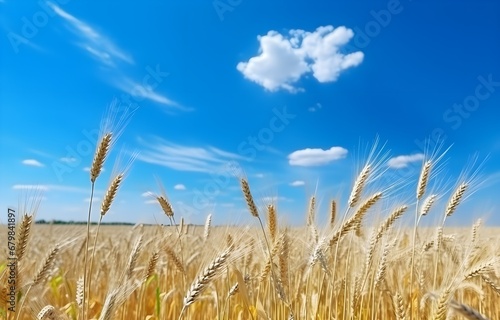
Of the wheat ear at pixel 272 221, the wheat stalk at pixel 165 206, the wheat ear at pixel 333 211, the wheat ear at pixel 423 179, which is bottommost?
the wheat ear at pixel 272 221

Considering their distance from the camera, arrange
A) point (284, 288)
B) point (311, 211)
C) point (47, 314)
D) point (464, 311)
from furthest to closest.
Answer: point (311, 211), point (284, 288), point (47, 314), point (464, 311)

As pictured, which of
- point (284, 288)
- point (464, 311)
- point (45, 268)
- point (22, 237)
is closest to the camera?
point (464, 311)

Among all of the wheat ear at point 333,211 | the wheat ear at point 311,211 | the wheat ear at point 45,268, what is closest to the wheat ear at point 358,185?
the wheat ear at point 333,211

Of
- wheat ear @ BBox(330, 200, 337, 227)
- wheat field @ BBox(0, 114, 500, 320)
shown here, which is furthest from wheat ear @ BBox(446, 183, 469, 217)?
wheat ear @ BBox(330, 200, 337, 227)

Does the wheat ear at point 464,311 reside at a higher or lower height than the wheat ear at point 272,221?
lower

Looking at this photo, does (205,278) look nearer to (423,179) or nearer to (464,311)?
(464,311)

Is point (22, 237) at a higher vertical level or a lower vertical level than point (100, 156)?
lower

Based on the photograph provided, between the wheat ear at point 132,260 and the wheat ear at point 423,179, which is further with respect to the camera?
the wheat ear at point 423,179

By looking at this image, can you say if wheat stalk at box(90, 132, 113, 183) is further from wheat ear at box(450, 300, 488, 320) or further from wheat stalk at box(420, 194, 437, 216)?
wheat stalk at box(420, 194, 437, 216)

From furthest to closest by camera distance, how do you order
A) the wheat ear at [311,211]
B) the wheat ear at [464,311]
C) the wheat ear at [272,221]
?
1. the wheat ear at [311,211]
2. the wheat ear at [272,221]
3. the wheat ear at [464,311]

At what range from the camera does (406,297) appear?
3391 millimetres

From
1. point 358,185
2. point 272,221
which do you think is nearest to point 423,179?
point 358,185

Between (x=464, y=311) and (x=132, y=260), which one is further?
(x=132, y=260)

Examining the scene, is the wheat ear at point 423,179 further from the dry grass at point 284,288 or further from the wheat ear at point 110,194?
the wheat ear at point 110,194
